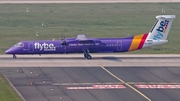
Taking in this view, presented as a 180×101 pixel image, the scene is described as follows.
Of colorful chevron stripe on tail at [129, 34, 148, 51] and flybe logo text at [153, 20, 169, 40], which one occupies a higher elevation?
flybe logo text at [153, 20, 169, 40]

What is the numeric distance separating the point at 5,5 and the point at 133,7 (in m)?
28.3

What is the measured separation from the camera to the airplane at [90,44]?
64.2 meters

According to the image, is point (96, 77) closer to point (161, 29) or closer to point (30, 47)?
point (30, 47)

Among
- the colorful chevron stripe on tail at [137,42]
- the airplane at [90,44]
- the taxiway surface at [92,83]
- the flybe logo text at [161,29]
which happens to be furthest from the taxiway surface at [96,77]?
the flybe logo text at [161,29]

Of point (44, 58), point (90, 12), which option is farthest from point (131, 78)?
point (90, 12)

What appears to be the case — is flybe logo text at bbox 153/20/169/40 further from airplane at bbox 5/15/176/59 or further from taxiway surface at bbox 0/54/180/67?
taxiway surface at bbox 0/54/180/67

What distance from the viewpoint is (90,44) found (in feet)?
213

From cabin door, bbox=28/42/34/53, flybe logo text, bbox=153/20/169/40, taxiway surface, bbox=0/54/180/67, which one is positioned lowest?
taxiway surface, bbox=0/54/180/67

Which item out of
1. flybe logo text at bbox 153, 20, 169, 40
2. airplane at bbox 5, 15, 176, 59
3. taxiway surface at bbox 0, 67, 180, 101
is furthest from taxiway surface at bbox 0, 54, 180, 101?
flybe logo text at bbox 153, 20, 169, 40

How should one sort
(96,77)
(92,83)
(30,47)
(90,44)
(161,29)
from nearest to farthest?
(92,83) → (96,77) → (30,47) → (90,44) → (161,29)

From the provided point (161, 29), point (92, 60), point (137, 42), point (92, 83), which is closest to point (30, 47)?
point (92, 60)

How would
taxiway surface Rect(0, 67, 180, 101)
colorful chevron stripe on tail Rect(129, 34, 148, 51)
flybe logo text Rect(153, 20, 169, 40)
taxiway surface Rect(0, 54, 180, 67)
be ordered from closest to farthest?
taxiway surface Rect(0, 67, 180, 101) → taxiway surface Rect(0, 54, 180, 67) → colorful chevron stripe on tail Rect(129, 34, 148, 51) → flybe logo text Rect(153, 20, 169, 40)

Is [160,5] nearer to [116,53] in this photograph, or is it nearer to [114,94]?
[116,53]

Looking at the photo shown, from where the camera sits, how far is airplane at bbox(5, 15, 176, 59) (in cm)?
6425
